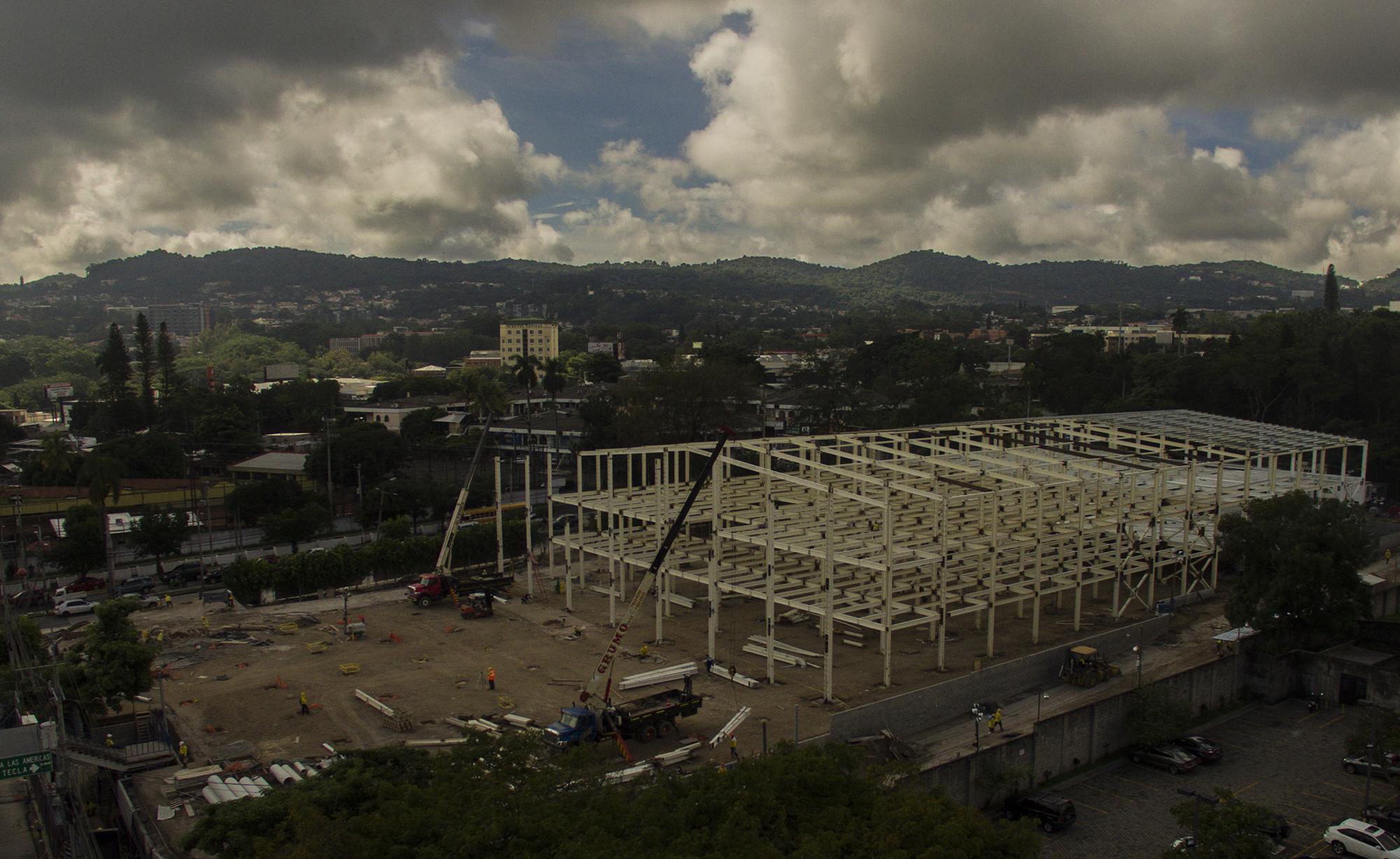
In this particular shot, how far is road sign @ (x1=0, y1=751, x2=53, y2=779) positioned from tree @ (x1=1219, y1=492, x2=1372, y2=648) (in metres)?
26.5

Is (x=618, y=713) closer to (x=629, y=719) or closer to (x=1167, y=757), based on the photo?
(x=629, y=719)

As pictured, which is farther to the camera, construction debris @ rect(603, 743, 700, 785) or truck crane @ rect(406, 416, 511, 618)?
truck crane @ rect(406, 416, 511, 618)

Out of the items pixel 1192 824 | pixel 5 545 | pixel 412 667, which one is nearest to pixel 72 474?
pixel 5 545

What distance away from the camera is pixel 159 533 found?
3722 cm

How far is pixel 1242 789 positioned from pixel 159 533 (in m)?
38.0

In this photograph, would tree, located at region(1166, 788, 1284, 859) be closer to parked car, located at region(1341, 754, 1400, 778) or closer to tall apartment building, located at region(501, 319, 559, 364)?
parked car, located at region(1341, 754, 1400, 778)

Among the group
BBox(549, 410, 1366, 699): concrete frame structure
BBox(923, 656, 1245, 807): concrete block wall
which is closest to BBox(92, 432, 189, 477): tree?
BBox(549, 410, 1366, 699): concrete frame structure

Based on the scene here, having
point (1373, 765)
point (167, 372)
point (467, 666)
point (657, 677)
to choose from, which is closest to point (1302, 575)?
point (1373, 765)

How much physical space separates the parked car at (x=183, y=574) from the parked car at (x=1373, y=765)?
121 ft

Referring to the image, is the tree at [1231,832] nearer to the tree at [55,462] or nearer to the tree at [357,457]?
the tree at [357,457]

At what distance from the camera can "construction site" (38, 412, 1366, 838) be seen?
2125 cm

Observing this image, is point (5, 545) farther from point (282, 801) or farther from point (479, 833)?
point (479, 833)

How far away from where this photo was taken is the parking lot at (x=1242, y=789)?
676 inches

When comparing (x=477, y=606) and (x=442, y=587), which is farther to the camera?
(x=442, y=587)
